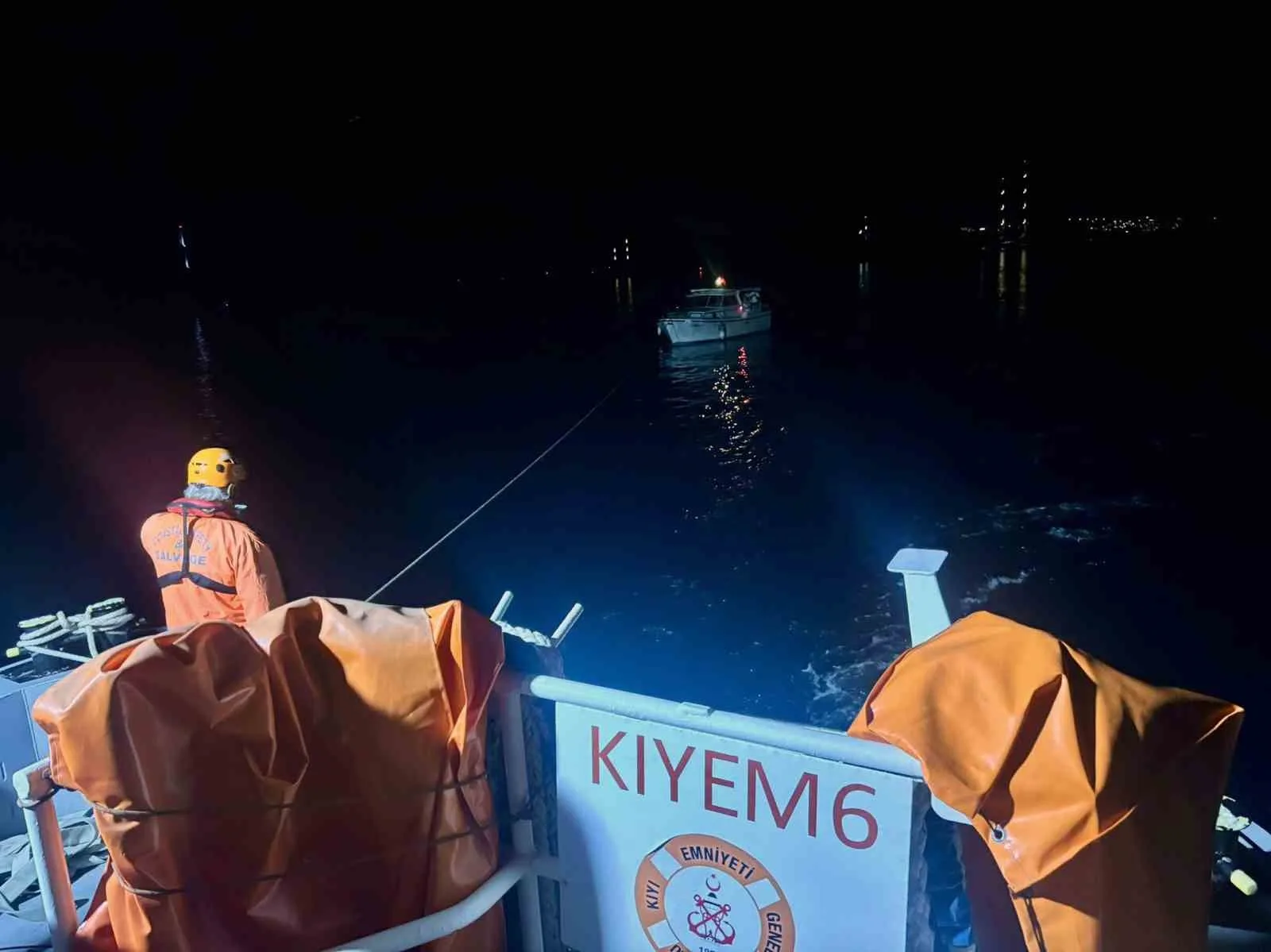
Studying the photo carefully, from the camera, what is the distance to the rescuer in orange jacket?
13.9ft

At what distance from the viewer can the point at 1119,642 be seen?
12305mm

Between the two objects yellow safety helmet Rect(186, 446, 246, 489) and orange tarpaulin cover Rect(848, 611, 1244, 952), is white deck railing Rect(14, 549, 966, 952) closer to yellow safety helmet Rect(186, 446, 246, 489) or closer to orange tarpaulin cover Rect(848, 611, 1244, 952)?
orange tarpaulin cover Rect(848, 611, 1244, 952)

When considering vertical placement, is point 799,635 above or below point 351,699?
below

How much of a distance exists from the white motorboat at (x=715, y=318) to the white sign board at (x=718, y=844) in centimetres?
4315

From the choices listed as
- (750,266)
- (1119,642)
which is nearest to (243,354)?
(1119,642)

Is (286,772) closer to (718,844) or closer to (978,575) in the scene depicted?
(718,844)

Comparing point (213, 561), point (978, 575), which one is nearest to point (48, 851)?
point (213, 561)

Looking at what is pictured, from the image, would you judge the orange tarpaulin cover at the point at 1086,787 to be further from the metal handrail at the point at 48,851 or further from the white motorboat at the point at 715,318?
the white motorboat at the point at 715,318

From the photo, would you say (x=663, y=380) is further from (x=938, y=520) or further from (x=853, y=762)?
(x=853, y=762)

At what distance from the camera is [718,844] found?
2061 millimetres

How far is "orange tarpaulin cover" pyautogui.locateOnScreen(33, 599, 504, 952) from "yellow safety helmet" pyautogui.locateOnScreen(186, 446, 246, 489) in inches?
98.9

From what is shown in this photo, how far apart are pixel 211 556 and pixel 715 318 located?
139 ft

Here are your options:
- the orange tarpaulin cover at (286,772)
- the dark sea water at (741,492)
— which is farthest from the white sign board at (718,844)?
the dark sea water at (741,492)

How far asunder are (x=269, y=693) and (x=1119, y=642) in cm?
1302
